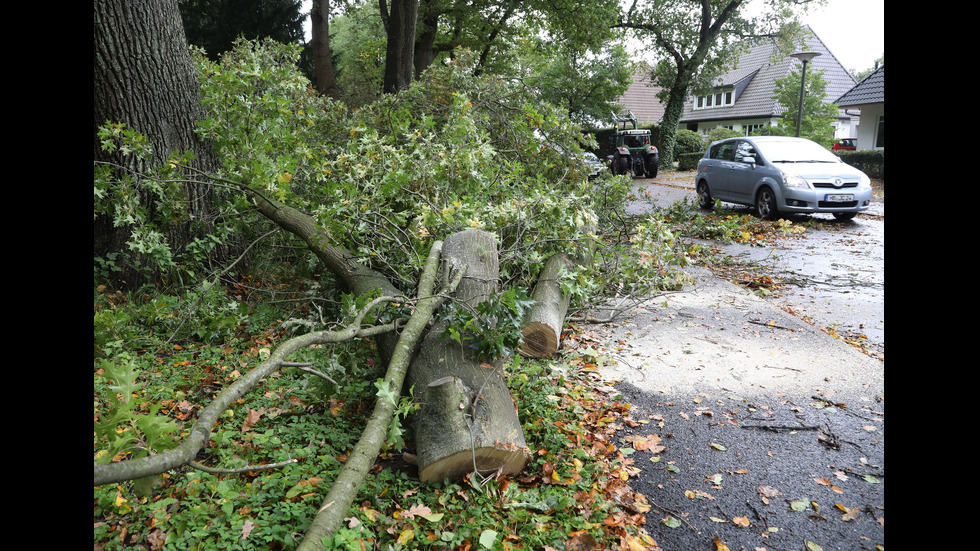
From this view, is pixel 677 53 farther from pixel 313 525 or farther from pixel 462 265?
pixel 313 525

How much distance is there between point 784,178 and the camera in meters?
11.2

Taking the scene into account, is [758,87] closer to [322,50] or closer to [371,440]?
[322,50]

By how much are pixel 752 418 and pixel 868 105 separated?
2797 cm

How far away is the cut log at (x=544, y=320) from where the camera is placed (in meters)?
4.64

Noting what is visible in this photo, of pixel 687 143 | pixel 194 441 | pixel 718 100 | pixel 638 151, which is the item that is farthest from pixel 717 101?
pixel 194 441

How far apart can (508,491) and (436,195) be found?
3315 millimetres

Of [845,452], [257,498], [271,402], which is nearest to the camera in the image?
[257,498]

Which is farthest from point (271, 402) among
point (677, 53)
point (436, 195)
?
point (677, 53)

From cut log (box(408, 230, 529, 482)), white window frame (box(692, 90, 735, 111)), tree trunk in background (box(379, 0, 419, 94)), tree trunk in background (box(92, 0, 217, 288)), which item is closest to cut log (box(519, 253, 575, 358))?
cut log (box(408, 230, 529, 482))

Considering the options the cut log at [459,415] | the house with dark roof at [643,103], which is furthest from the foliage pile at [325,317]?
the house with dark roof at [643,103]

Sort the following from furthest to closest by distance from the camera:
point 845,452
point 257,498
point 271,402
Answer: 1. point 271,402
2. point 845,452
3. point 257,498
